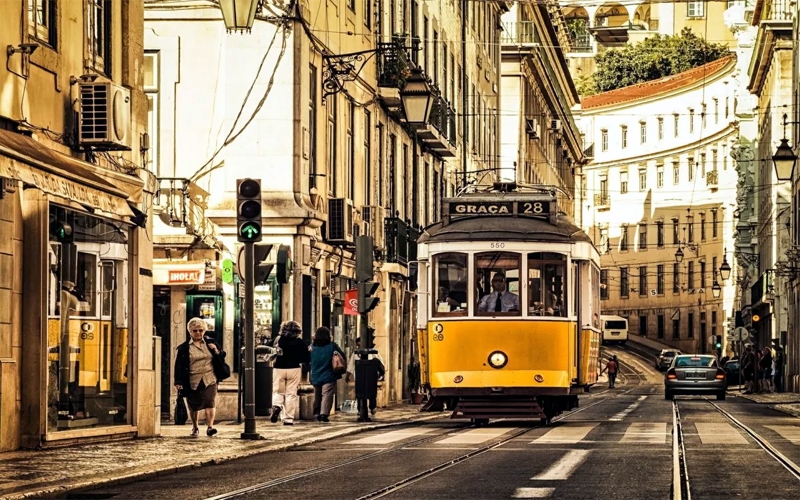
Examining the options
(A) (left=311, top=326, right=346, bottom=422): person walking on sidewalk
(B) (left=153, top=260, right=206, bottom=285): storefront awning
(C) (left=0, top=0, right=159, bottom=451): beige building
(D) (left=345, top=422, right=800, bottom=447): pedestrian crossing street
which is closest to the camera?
(C) (left=0, top=0, right=159, bottom=451): beige building

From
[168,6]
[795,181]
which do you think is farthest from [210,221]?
[795,181]

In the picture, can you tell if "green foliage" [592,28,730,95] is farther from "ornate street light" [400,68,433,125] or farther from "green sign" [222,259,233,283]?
"green sign" [222,259,233,283]

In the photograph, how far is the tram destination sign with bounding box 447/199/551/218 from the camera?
2739cm

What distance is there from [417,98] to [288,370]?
8.84 m

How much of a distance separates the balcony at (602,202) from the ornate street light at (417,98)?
9224 centimetres

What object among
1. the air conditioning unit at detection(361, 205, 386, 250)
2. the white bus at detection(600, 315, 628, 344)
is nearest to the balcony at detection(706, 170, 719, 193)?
the white bus at detection(600, 315, 628, 344)

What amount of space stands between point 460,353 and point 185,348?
475 centimetres

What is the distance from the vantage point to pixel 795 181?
61.4 meters

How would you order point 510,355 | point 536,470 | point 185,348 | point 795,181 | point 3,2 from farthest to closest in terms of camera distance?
1. point 795,181
2. point 510,355
3. point 185,348
4. point 3,2
5. point 536,470

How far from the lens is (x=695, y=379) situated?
2056 inches

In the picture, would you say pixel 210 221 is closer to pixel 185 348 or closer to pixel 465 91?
pixel 185 348

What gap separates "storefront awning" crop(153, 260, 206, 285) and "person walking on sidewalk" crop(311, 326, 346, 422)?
84.5 inches

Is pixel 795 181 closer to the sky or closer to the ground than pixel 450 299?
closer to the sky

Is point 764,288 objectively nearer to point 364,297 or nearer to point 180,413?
point 364,297
